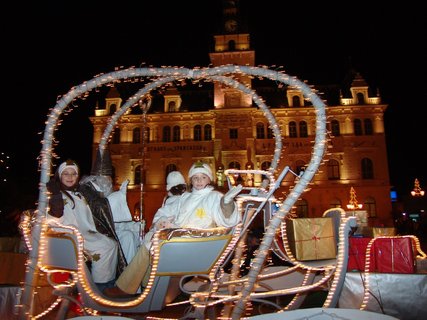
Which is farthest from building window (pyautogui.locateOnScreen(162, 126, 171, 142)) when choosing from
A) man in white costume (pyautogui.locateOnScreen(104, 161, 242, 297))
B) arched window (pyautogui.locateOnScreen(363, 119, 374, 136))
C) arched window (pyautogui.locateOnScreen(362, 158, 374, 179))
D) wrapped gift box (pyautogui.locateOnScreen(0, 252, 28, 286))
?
man in white costume (pyautogui.locateOnScreen(104, 161, 242, 297))

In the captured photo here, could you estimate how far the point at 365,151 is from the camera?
1128 inches

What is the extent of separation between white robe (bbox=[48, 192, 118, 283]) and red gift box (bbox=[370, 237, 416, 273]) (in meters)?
3.81

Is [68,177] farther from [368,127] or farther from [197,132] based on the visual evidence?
[368,127]

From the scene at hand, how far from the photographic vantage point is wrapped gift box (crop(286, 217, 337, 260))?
14.0ft

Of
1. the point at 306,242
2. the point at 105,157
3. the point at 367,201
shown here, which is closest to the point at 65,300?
the point at 105,157

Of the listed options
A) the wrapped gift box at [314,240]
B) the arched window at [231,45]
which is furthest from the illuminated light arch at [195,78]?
the arched window at [231,45]

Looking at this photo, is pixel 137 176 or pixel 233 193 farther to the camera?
pixel 137 176

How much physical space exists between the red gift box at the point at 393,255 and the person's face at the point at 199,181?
2934 millimetres

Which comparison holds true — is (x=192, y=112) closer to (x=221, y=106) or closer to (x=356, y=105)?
(x=221, y=106)

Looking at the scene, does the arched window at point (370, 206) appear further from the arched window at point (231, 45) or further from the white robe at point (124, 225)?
the white robe at point (124, 225)

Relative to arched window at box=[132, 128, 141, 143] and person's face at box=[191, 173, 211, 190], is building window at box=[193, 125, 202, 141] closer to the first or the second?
arched window at box=[132, 128, 141, 143]

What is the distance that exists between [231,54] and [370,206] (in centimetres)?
1663

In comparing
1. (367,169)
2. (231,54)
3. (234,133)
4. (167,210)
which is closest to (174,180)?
Answer: (167,210)

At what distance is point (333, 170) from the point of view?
28562 millimetres
